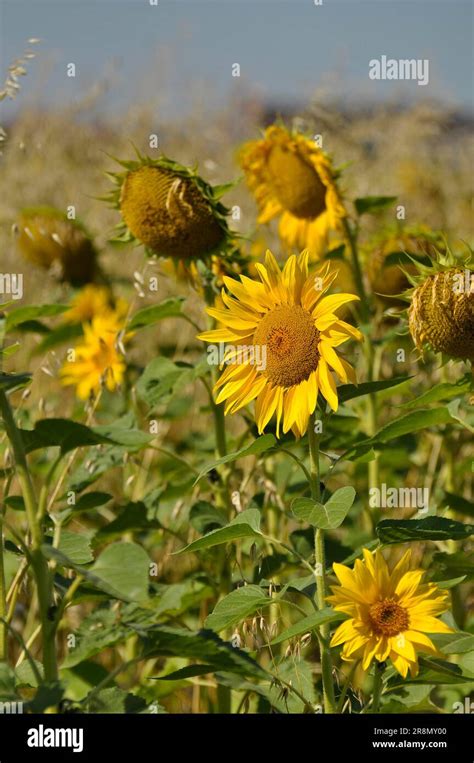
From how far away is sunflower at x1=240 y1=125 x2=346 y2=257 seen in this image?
8.50 ft

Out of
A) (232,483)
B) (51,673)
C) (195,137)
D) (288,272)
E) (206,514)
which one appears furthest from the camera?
(195,137)

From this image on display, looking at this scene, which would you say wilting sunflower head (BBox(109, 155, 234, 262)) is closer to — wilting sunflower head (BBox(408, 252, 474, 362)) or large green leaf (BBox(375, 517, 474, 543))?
wilting sunflower head (BBox(408, 252, 474, 362))

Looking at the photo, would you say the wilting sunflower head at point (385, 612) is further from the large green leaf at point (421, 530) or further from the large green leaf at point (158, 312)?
the large green leaf at point (158, 312)

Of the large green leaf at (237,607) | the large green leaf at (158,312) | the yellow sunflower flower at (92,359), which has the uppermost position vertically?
the yellow sunflower flower at (92,359)

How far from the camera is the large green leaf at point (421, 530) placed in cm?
154

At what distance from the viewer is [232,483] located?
88.8 inches

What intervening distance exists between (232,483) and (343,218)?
722 mm

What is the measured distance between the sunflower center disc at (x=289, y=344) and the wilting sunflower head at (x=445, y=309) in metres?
0.20

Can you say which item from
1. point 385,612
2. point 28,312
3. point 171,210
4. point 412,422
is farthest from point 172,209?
point 385,612

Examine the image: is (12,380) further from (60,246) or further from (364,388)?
(60,246)

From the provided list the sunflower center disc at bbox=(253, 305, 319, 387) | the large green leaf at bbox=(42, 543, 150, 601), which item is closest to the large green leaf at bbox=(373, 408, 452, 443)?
the sunflower center disc at bbox=(253, 305, 319, 387)

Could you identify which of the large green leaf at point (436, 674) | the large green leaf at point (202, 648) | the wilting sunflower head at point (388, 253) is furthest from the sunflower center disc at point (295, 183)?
the large green leaf at point (202, 648)
